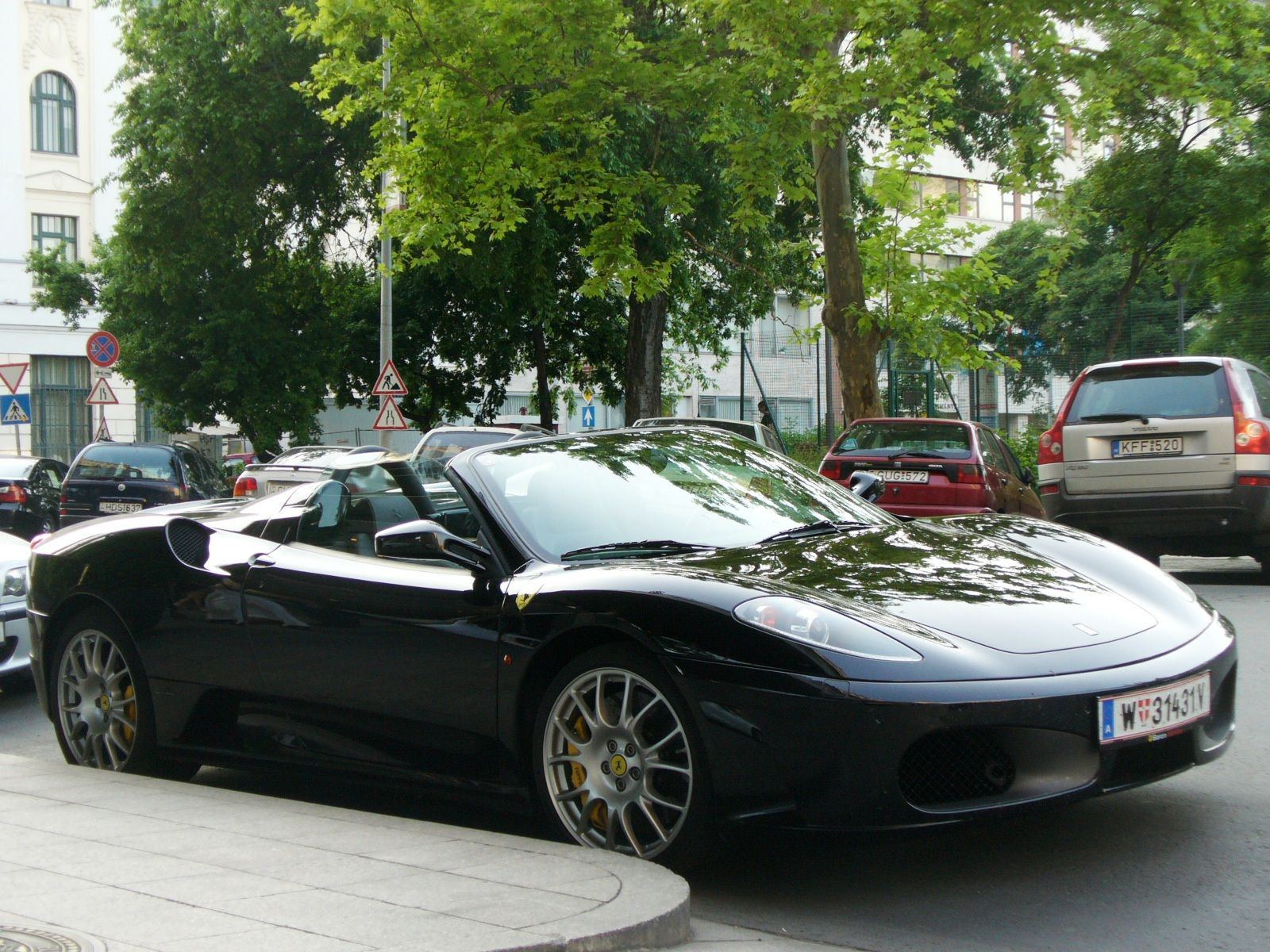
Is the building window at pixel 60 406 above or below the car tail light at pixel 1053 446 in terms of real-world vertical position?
above

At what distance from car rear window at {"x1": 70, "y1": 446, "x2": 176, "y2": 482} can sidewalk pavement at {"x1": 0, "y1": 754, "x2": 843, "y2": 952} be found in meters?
16.8

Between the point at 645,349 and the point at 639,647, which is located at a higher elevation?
the point at 645,349

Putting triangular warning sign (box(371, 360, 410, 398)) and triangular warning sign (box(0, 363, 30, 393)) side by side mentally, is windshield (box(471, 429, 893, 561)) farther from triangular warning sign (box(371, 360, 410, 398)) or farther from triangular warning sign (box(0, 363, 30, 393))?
triangular warning sign (box(371, 360, 410, 398))

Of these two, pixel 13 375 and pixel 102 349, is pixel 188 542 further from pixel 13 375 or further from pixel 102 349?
pixel 13 375

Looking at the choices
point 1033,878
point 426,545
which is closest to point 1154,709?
point 1033,878

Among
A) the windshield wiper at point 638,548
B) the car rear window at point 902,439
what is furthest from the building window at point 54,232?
the windshield wiper at point 638,548

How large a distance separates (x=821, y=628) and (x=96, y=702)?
3.45 m

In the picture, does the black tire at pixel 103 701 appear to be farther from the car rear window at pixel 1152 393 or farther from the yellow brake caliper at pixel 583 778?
the car rear window at pixel 1152 393

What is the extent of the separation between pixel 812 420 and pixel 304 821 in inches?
975

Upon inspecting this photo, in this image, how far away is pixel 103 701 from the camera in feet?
20.1

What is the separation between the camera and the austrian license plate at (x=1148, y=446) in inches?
477

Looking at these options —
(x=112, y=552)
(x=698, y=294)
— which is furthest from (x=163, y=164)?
(x=112, y=552)

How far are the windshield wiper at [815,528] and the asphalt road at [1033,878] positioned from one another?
3.34ft

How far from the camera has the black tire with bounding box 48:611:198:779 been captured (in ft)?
19.4
